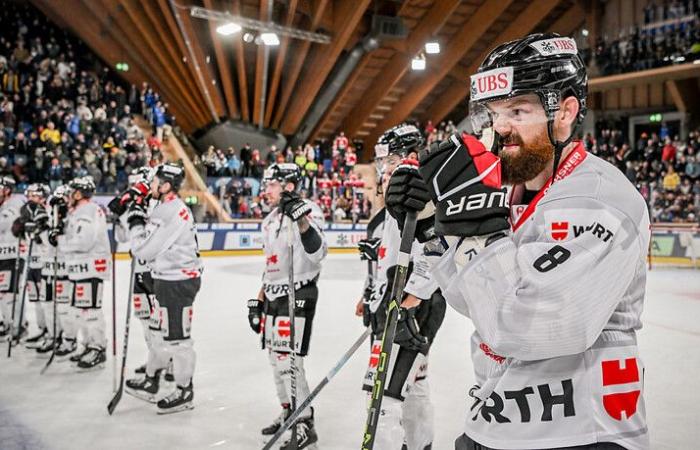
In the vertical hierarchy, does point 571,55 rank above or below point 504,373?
above

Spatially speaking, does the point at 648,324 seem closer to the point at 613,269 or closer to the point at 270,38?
the point at 613,269

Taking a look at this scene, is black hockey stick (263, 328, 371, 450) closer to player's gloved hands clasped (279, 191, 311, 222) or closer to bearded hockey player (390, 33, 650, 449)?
player's gloved hands clasped (279, 191, 311, 222)

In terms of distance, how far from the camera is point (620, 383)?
4.43 ft

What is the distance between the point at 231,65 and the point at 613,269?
2263cm

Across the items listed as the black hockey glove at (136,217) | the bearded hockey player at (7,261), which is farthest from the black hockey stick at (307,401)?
the bearded hockey player at (7,261)

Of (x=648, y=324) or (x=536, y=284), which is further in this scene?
(x=648, y=324)

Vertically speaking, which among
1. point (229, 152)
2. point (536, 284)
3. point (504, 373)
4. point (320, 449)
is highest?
point (229, 152)

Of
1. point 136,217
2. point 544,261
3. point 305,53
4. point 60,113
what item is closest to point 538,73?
point 544,261

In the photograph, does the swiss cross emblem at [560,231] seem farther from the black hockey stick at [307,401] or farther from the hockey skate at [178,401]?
the hockey skate at [178,401]

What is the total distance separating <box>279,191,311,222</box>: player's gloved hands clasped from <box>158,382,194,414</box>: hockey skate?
164cm

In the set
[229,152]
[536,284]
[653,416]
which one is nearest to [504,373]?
[536,284]

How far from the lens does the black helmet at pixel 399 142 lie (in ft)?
11.7

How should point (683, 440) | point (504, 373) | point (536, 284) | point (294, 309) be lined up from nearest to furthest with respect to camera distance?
point (536, 284)
point (504, 373)
point (683, 440)
point (294, 309)

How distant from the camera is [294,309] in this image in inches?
166
